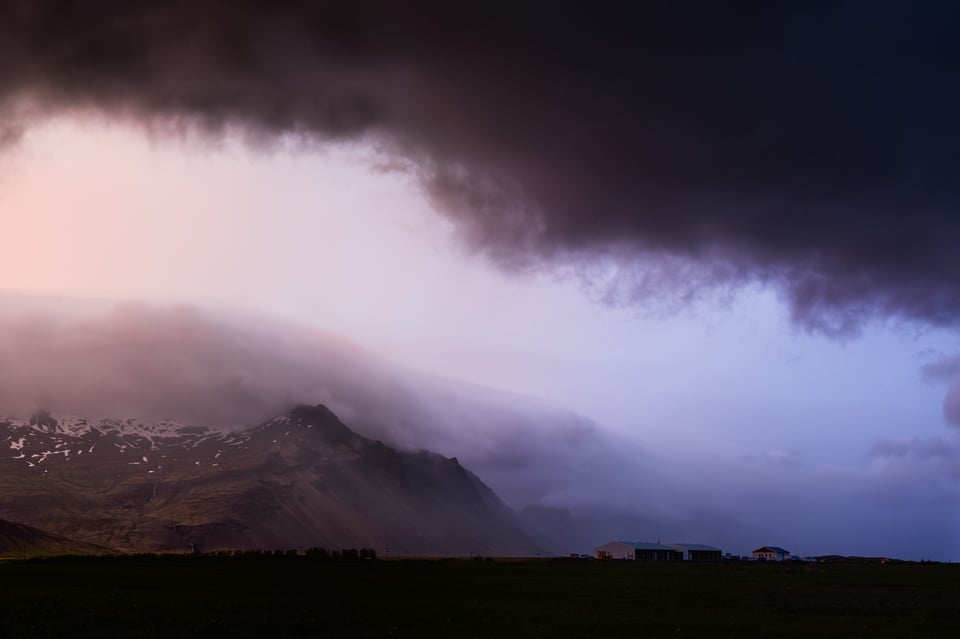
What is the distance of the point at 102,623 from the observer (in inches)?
2132

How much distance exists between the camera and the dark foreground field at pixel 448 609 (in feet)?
174

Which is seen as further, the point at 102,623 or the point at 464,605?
the point at 464,605

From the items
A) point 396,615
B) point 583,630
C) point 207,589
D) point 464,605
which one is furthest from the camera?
point 207,589

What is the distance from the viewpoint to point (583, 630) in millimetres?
54062

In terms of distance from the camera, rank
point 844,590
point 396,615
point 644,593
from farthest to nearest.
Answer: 1. point 844,590
2. point 644,593
3. point 396,615

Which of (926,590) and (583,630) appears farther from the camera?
(926,590)

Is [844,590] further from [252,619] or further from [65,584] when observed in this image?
[65,584]

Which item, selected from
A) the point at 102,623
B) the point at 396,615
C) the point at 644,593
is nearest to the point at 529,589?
the point at 644,593

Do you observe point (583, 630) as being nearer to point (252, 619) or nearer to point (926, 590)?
point (252, 619)

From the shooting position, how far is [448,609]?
218ft

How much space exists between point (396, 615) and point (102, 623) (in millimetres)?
20353

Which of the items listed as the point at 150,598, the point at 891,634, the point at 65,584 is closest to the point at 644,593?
the point at 891,634

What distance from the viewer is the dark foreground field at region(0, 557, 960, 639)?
53.2m

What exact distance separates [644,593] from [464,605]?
2679 centimetres
